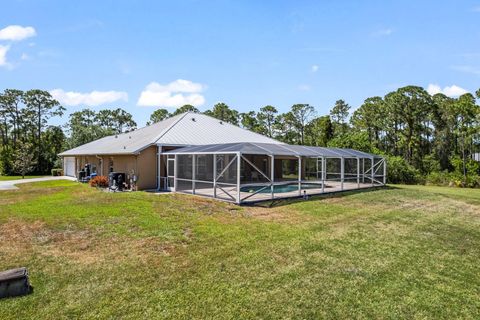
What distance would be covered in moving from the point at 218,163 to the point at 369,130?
24976mm

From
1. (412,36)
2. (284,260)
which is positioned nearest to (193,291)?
(284,260)

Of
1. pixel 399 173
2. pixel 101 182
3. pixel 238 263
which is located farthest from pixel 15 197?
pixel 399 173

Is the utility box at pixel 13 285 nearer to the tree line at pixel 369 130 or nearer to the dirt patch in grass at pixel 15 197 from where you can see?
the dirt patch in grass at pixel 15 197

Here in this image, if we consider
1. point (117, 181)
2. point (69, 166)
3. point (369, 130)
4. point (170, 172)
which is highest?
point (369, 130)

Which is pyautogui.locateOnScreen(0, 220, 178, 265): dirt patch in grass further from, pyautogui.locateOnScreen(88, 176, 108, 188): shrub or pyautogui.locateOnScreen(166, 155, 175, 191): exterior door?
pyautogui.locateOnScreen(88, 176, 108, 188): shrub

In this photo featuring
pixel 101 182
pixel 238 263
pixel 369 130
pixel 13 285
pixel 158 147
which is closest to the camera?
pixel 13 285

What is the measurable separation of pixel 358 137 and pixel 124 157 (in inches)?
759

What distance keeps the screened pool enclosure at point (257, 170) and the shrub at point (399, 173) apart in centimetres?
196

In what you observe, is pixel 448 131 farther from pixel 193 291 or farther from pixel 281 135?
pixel 193 291

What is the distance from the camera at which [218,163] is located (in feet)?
58.2

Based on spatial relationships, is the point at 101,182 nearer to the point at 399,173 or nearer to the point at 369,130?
the point at 399,173

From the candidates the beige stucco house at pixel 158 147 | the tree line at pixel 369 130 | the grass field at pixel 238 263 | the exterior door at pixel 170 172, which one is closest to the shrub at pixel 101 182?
the beige stucco house at pixel 158 147

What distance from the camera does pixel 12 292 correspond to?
4.31 meters

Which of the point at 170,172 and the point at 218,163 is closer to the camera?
the point at 170,172
